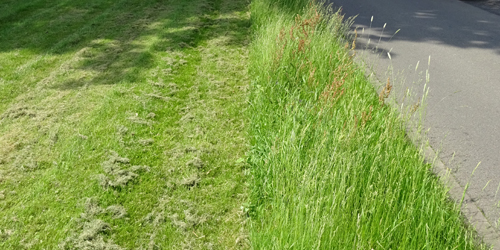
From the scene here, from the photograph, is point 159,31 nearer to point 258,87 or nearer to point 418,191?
point 258,87

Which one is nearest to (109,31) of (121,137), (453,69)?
(121,137)

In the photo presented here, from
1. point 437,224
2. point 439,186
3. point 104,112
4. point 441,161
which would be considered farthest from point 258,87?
point 437,224

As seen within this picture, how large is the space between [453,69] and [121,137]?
506 centimetres

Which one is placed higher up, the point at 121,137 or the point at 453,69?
the point at 453,69

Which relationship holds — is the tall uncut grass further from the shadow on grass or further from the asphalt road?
the shadow on grass

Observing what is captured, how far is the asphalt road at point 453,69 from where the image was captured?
3.82 m

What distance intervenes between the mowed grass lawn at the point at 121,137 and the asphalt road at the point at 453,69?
76.6 inches

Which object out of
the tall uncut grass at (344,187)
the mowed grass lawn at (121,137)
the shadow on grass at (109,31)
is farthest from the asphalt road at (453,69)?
the shadow on grass at (109,31)

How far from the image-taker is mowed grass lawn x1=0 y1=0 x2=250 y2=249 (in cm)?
304

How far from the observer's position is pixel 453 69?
6.11 meters

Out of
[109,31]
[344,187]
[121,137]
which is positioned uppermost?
[109,31]

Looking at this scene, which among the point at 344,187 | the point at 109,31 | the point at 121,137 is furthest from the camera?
the point at 109,31

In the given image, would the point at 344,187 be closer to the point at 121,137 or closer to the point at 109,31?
the point at 121,137

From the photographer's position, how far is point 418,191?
2.90m
